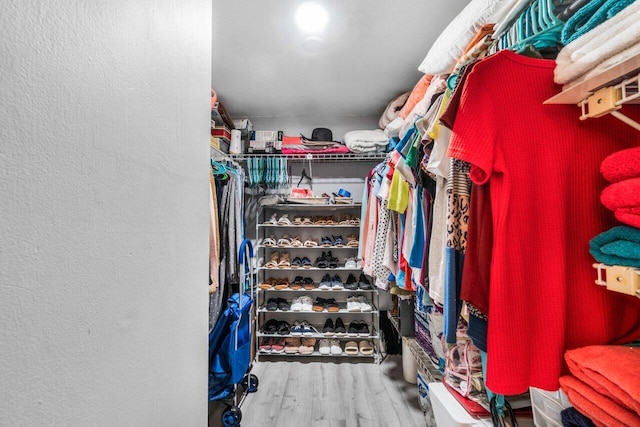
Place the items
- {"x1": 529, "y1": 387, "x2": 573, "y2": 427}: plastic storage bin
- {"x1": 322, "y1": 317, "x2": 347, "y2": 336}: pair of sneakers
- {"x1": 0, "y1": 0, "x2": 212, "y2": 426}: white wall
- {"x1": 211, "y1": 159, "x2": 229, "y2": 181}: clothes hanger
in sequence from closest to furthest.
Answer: {"x1": 0, "y1": 0, "x2": 212, "y2": 426}: white wall → {"x1": 529, "y1": 387, "x2": 573, "y2": 427}: plastic storage bin → {"x1": 211, "y1": 159, "x2": 229, "y2": 181}: clothes hanger → {"x1": 322, "y1": 317, "x2": 347, "y2": 336}: pair of sneakers

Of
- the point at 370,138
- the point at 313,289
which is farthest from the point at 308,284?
the point at 370,138

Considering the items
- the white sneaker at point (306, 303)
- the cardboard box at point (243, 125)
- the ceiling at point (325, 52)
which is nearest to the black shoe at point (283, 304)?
the white sneaker at point (306, 303)

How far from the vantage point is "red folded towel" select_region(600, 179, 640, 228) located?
55cm

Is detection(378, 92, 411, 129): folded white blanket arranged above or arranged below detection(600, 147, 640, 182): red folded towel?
above

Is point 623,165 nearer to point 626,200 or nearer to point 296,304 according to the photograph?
point 626,200

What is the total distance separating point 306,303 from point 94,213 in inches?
103

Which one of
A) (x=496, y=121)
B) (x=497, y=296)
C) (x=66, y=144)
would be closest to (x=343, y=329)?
(x=497, y=296)

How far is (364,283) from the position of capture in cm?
289

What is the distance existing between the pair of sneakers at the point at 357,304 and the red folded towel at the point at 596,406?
213 cm

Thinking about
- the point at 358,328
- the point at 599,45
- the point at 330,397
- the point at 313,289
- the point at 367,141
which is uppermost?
the point at 367,141

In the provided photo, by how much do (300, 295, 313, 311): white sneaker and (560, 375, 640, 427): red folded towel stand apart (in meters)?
2.28

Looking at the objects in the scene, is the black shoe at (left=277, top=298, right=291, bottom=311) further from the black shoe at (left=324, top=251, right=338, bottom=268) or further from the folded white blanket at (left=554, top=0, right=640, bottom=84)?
the folded white blanket at (left=554, top=0, right=640, bottom=84)

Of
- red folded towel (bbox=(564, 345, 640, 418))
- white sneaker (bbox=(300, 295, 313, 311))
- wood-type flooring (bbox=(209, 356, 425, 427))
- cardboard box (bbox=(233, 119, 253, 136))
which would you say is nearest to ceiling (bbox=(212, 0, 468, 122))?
cardboard box (bbox=(233, 119, 253, 136))

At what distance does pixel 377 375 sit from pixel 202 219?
7.36ft
